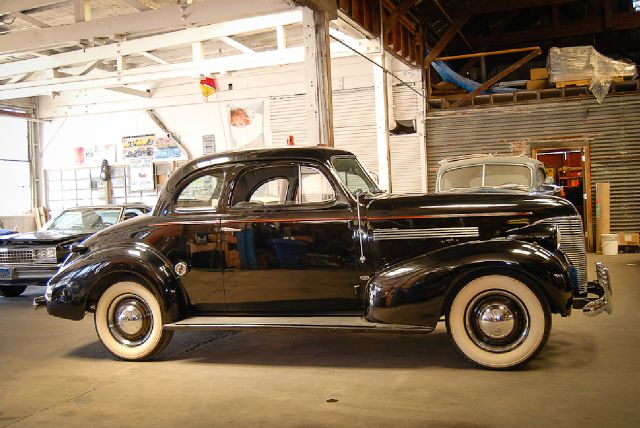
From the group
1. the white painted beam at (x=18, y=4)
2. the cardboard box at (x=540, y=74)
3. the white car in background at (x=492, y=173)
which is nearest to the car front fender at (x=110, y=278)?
the white car in background at (x=492, y=173)

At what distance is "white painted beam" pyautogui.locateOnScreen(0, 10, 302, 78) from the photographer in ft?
38.2

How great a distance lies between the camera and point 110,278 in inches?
232

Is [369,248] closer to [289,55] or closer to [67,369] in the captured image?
[67,369]

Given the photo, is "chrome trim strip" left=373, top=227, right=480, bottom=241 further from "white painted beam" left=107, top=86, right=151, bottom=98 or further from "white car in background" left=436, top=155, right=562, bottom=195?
"white painted beam" left=107, top=86, right=151, bottom=98

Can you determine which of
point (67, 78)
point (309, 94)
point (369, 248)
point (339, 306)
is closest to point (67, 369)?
point (339, 306)

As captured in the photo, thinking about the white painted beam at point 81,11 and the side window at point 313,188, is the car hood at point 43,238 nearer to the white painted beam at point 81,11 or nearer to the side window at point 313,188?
the white painted beam at point 81,11

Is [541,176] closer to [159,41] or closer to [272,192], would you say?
[272,192]

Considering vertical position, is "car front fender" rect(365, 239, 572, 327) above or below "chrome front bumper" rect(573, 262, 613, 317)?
above

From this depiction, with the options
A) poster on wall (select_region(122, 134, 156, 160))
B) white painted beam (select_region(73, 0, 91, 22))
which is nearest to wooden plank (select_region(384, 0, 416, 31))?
white painted beam (select_region(73, 0, 91, 22))

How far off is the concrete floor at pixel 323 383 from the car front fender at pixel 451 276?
52cm

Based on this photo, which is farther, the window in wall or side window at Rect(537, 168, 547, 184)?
the window in wall

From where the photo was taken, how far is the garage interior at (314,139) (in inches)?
176

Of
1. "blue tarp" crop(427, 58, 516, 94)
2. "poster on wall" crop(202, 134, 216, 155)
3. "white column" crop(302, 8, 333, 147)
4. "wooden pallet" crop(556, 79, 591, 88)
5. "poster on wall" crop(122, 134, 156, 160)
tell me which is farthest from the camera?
"poster on wall" crop(122, 134, 156, 160)

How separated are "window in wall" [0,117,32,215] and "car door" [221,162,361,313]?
1760 cm
